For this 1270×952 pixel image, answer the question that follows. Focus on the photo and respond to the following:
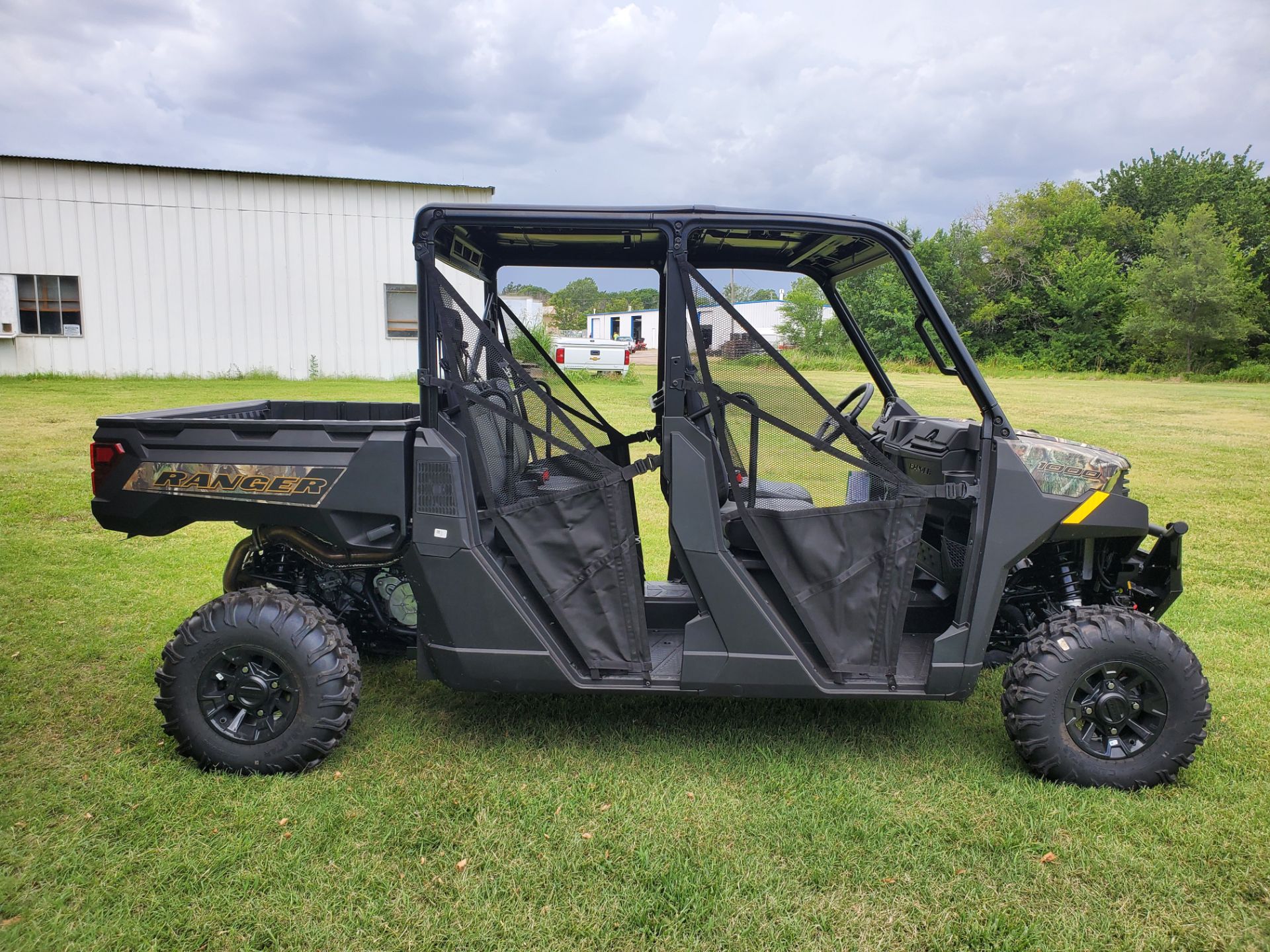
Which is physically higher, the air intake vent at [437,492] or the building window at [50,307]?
the building window at [50,307]

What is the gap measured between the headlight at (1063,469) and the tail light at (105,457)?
3461 millimetres

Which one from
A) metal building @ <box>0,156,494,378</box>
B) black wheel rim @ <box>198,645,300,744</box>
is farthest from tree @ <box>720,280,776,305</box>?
metal building @ <box>0,156,494,378</box>

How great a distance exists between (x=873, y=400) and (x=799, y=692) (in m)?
1.64

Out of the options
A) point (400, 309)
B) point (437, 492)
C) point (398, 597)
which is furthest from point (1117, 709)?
point (400, 309)

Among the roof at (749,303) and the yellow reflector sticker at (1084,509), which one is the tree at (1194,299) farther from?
the yellow reflector sticker at (1084,509)

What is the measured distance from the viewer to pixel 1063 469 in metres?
3.26

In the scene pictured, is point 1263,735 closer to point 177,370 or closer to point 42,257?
point 177,370

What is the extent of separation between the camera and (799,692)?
3285 millimetres

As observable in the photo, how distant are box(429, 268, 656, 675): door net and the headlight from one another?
4.75 feet

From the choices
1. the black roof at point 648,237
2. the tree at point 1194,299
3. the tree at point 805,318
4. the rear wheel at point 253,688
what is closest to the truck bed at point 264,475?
the rear wheel at point 253,688

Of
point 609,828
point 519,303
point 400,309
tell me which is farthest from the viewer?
point 400,309

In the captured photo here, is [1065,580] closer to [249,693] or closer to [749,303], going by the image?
[749,303]

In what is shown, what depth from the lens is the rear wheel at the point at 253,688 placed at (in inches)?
130

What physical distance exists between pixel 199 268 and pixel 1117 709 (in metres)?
19.1
